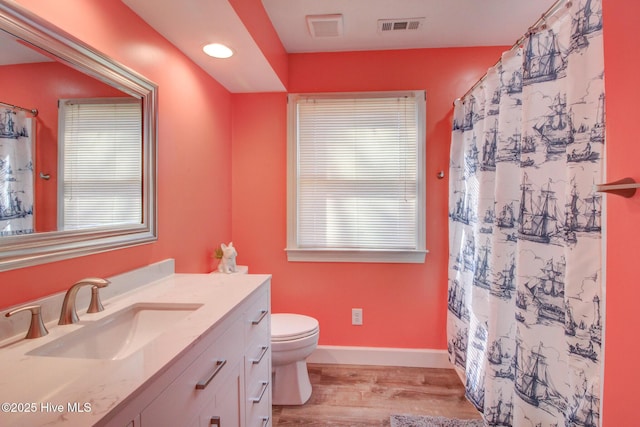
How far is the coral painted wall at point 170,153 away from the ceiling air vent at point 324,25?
762 mm

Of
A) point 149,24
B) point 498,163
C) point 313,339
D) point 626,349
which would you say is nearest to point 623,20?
point 498,163

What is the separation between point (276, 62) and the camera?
2.13m

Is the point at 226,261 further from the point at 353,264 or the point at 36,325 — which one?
the point at 36,325

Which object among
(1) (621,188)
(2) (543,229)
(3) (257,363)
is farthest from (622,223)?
(3) (257,363)

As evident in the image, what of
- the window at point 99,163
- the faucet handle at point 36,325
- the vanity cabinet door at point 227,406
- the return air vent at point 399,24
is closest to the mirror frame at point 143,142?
the window at point 99,163

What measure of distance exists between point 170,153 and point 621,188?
1805 mm

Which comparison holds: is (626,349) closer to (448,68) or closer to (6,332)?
(6,332)

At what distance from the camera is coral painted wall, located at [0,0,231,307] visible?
3.53ft

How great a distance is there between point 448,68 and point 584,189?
5.63ft

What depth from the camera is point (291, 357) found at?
1893 mm

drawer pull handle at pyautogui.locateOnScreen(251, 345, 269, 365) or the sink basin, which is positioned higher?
the sink basin

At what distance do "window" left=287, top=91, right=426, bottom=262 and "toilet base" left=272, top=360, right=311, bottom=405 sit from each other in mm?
793

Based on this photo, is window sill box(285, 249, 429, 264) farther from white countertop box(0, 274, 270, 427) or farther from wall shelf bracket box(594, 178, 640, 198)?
wall shelf bracket box(594, 178, 640, 198)

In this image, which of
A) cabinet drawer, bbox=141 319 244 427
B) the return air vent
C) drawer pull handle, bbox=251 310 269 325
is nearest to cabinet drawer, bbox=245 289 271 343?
Answer: drawer pull handle, bbox=251 310 269 325
